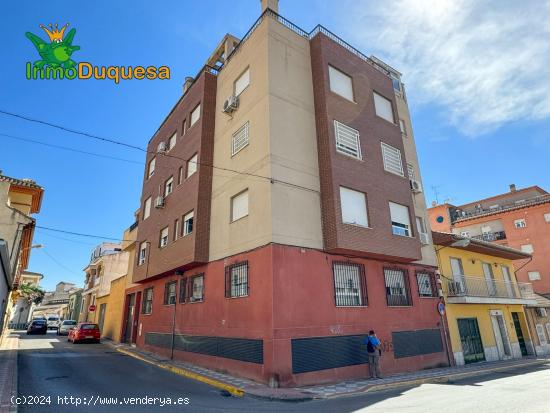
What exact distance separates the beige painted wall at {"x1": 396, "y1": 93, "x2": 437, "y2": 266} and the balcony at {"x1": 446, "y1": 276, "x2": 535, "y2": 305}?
1.88 m

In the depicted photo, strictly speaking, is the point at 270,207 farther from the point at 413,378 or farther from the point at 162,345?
the point at 162,345

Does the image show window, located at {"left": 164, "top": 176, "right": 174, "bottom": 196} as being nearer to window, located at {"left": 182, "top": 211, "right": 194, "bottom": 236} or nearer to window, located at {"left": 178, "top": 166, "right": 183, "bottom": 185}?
window, located at {"left": 178, "top": 166, "right": 183, "bottom": 185}

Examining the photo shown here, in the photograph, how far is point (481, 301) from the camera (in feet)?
56.4

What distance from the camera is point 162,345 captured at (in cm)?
1623

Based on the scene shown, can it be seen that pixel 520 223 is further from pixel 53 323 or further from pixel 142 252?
Result: pixel 53 323

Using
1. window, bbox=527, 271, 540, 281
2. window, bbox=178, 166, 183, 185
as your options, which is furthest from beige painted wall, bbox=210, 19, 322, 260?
window, bbox=527, 271, 540, 281

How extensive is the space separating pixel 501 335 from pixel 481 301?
4297mm

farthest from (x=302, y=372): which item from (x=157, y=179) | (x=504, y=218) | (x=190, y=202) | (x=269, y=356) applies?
(x=504, y=218)

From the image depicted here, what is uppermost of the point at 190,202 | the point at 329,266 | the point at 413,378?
the point at 190,202

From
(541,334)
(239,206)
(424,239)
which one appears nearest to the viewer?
(239,206)

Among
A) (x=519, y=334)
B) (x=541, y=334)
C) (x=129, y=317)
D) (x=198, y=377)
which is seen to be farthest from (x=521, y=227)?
(x=129, y=317)

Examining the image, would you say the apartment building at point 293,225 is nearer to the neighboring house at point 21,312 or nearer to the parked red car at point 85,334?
the parked red car at point 85,334

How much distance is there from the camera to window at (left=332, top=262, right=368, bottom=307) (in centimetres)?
1159

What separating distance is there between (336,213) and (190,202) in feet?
23.5
